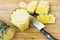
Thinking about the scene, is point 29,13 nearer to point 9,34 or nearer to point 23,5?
point 23,5

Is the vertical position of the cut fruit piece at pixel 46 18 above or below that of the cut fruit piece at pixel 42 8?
below

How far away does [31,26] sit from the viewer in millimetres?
1281

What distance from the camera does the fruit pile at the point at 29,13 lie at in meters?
1.24

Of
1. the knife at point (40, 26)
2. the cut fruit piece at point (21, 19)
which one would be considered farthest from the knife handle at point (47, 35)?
Result: the cut fruit piece at point (21, 19)

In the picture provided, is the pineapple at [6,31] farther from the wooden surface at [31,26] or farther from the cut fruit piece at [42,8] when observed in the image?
the cut fruit piece at [42,8]

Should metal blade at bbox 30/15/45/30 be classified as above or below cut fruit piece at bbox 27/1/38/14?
below

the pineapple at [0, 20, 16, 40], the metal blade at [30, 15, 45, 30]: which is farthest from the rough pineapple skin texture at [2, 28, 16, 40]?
the metal blade at [30, 15, 45, 30]

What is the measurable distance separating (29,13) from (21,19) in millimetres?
86

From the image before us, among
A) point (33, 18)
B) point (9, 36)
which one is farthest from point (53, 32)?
point (9, 36)

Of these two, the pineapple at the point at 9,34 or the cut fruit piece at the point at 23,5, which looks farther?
the cut fruit piece at the point at 23,5

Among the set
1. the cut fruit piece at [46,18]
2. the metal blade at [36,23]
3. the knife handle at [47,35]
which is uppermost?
the cut fruit piece at [46,18]

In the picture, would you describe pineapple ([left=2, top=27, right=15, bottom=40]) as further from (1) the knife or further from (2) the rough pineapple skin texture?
(1) the knife

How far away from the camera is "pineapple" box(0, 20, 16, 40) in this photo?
1198mm

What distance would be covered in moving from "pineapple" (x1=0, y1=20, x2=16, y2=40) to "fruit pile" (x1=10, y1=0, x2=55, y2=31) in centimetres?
4
